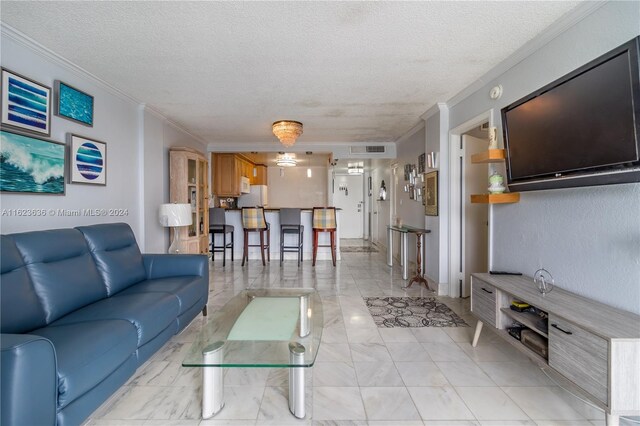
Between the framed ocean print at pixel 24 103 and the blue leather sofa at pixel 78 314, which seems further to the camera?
the framed ocean print at pixel 24 103

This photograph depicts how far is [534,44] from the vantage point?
7.03 ft

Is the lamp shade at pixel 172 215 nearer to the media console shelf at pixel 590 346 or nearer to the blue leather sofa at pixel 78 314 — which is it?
the blue leather sofa at pixel 78 314

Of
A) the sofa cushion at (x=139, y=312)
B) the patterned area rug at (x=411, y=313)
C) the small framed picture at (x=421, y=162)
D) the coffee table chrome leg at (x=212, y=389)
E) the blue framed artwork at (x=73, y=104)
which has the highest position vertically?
the blue framed artwork at (x=73, y=104)

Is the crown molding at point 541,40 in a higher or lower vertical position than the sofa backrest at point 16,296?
higher

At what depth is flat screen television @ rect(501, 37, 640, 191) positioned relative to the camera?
4.45 feet

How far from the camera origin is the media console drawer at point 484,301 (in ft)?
6.78

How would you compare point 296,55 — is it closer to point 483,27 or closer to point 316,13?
point 316,13

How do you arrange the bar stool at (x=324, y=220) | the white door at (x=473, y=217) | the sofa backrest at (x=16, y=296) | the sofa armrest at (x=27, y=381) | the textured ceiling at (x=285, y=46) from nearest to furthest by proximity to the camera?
1. the sofa armrest at (x=27, y=381)
2. the sofa backrest at (x=16, y=296)
3. the textured ceiling at (x=285, y=46)
4. the white door at (x=473, y=217)
5. the bar stool at (x=324, y=220)

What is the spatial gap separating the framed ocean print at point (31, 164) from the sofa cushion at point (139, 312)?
1084 mm

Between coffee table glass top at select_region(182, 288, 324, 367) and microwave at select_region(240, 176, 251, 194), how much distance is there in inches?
188

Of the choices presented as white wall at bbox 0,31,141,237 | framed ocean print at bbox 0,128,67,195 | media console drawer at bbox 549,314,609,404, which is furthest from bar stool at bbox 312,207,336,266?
media console drawer at bbox 549,314,609,404

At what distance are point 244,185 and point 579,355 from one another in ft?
22.3

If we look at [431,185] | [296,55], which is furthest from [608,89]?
[431,185]

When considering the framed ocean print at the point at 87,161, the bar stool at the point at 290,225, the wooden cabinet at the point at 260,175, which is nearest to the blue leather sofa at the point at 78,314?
the framed ocean print at the point at 87,161
